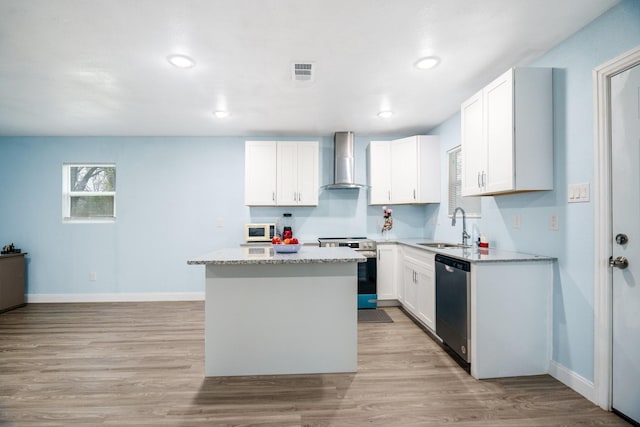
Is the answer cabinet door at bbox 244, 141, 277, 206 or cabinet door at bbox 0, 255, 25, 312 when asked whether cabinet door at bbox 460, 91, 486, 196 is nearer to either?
cabinet door at bbox 244, 141, 277, 206

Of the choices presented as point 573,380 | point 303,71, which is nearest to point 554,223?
point 573,380

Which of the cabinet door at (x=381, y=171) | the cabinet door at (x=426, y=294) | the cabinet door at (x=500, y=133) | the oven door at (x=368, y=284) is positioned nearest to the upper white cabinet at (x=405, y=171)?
the cabinet door at (x=381, y=171)

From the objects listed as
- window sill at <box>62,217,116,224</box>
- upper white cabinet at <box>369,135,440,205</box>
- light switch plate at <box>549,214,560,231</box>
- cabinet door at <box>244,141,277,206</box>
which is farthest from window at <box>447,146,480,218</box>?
window sill at <box>62,217,116,224</box>

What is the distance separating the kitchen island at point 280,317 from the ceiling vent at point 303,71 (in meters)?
1.56

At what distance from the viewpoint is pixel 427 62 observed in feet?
8.47

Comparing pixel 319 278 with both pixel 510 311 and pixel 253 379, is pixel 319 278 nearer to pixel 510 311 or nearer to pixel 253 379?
pixel 253 379

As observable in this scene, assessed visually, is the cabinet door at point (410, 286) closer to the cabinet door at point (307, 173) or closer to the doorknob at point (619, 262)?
the cabinet door at point (307, 173)

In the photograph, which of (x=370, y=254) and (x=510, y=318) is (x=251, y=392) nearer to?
(x=510, y=318)

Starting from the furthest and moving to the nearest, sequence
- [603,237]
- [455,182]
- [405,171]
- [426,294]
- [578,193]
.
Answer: [405,171] → [455,182] → [426,294] → [578,193] → [603,237]

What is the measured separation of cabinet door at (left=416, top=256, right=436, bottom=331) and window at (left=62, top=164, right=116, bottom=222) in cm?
457

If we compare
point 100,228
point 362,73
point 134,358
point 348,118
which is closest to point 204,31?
point 362,73

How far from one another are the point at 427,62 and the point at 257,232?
3.09 metres

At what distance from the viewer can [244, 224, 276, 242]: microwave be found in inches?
180

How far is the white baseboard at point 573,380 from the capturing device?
6.84 feet
